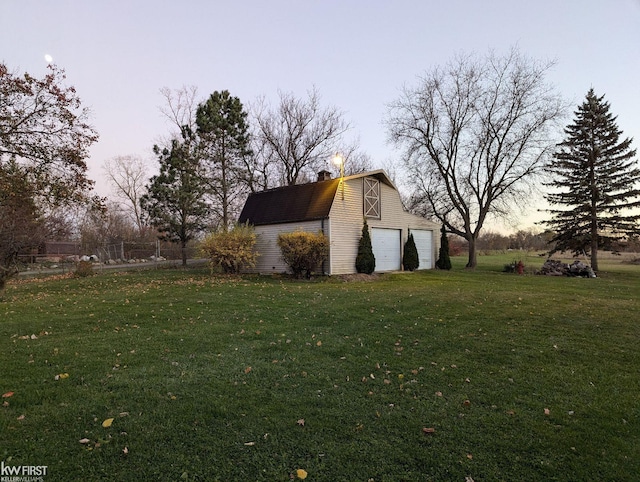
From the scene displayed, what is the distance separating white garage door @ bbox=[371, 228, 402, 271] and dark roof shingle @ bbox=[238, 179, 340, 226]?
323 cm

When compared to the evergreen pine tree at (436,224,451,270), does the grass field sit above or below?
below

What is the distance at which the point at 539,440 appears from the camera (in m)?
2.87

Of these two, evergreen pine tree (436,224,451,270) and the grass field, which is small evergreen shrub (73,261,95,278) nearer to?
the grass field

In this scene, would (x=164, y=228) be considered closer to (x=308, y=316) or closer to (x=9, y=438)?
(x=308, y=316)

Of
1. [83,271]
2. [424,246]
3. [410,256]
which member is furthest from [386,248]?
[83,271]

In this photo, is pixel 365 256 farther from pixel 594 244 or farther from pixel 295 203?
pixel 594 244

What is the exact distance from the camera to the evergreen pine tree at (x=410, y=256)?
61.4ft

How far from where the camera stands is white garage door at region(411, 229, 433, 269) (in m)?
20.3

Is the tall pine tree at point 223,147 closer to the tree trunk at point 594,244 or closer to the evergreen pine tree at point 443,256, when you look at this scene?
the evergreen pine tree at point 443,256

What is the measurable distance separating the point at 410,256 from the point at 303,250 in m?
7.29

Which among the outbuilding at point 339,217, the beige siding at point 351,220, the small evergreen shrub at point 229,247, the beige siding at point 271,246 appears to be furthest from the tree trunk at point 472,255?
the small evergreen shrub at point 229,247

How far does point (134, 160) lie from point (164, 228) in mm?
20274

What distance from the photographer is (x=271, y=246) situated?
1719 cm

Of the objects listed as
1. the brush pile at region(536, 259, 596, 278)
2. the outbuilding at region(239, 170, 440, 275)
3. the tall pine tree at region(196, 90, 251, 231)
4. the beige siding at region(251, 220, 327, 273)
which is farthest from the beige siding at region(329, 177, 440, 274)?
the tall pine tree at region(196, 90, 251, 231)
